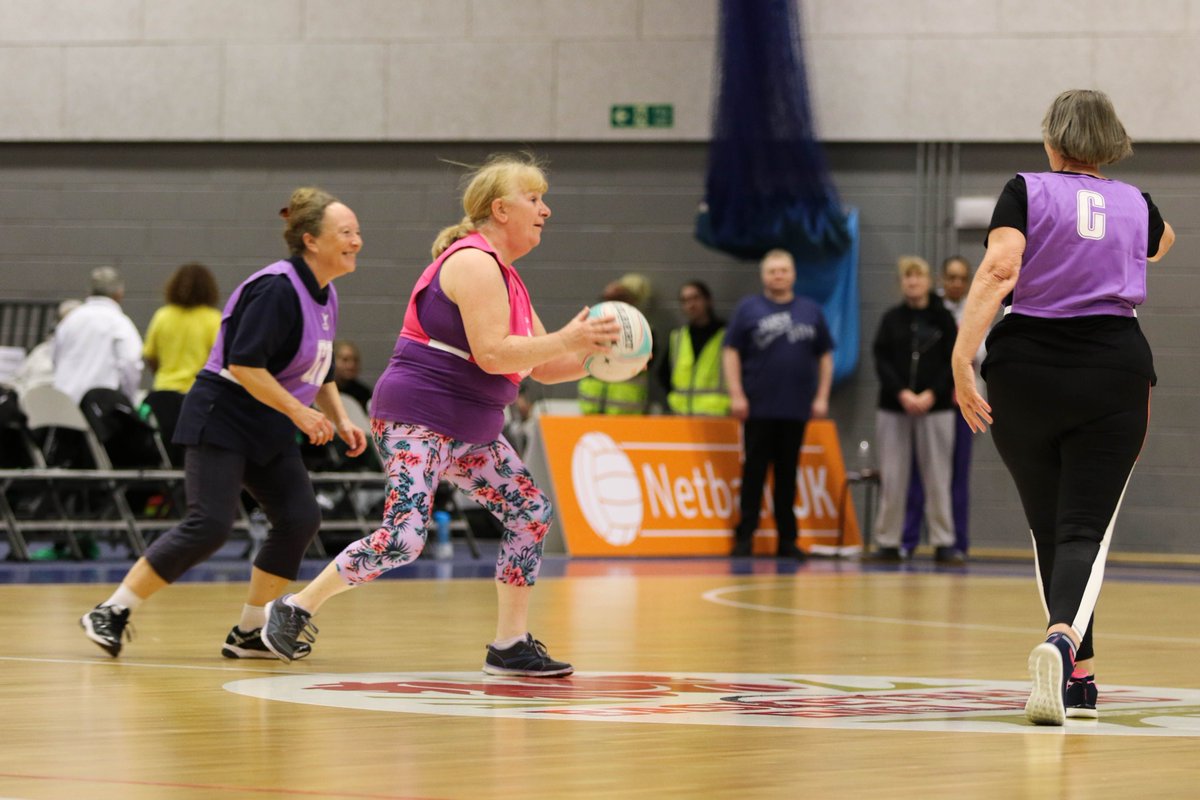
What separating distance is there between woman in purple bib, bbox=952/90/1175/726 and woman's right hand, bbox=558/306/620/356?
3.05ft

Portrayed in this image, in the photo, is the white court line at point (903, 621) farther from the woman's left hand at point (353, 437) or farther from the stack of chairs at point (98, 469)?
the stack of chairs at point (98, 469)

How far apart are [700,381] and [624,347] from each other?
8894 mm

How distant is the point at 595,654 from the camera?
6352mm

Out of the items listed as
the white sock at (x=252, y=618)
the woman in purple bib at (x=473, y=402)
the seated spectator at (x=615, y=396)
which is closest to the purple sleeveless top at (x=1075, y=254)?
the woman in purple bib at (x=473, y=402)

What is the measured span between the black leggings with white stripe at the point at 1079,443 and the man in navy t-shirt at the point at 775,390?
8104 millimetres

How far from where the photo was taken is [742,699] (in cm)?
500

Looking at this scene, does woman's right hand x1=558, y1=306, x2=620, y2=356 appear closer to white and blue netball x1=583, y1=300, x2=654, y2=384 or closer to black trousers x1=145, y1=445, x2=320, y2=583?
white and blue netball x1=583, y1=300, x2=654, y2=384

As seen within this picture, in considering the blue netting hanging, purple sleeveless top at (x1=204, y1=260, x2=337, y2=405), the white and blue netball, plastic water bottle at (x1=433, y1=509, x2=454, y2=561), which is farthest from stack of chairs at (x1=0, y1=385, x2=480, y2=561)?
the white and blue netball

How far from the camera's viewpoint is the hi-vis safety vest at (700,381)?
13922mm

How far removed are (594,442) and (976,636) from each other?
5.89 metres

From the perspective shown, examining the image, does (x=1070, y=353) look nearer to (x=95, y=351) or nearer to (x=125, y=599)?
(x=125, y=599)

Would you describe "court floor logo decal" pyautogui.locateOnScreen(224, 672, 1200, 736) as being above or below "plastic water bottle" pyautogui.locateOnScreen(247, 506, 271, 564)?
above

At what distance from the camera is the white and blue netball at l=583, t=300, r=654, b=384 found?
5.11m

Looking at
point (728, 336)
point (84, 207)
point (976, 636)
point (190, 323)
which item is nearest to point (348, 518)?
point (190, 323)
